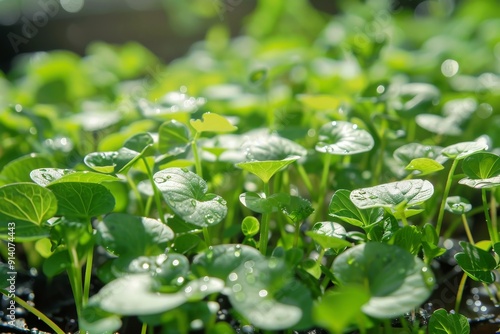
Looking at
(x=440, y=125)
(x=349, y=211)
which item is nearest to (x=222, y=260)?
(x=349, y=211)

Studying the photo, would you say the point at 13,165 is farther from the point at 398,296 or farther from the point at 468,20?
the point at 468,20

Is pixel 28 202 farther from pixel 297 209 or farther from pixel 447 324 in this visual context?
pixel 447 324

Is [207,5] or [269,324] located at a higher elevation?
[269,324]

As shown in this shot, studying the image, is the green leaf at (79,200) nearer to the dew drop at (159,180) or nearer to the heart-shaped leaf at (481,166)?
the dew drop at (159,180)

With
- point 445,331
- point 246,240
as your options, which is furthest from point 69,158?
point 445,331

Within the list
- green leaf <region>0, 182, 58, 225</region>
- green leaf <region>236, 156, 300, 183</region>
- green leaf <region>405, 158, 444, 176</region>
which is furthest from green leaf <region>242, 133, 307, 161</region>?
green leaf <region>0, 182, 58, 225</region>

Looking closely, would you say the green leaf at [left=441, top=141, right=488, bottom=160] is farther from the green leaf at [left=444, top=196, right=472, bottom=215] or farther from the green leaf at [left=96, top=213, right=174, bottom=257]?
the green leaf at [left=96, top=213, right=174, bottom=257]

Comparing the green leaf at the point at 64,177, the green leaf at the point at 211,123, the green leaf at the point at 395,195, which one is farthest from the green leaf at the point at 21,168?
the green leaf at the point at 395,195
